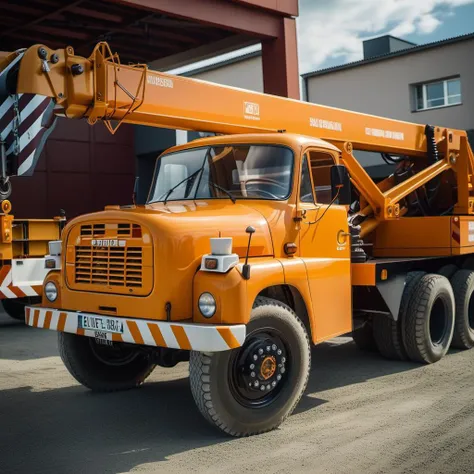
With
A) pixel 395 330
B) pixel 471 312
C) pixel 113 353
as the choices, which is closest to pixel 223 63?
pixel 471 312

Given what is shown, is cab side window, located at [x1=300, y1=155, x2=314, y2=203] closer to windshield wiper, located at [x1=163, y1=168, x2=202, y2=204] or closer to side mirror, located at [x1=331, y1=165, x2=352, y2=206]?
side mirror, located at [x1=331, y1=165, x2=352, y2=206]

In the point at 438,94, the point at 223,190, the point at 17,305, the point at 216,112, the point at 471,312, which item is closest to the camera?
the point at 223,190

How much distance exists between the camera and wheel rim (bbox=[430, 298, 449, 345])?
811 cm

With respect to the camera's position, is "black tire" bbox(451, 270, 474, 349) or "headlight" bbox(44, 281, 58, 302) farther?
"black tire" bbox(451, 270, 474, 349)

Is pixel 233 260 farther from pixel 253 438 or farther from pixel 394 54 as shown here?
pixel 394 54

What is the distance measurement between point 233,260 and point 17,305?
773 cm

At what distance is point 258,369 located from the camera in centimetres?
522

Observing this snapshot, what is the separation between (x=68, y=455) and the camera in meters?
4.76

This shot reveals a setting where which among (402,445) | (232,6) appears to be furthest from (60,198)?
(402,445)

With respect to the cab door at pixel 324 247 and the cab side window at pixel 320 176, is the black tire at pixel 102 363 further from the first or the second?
the cab side window at pixel 320 176

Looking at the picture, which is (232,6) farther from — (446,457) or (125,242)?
(446,457)

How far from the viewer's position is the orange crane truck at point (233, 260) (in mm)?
5078

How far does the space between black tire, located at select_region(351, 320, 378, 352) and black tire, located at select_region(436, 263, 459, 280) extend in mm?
1181

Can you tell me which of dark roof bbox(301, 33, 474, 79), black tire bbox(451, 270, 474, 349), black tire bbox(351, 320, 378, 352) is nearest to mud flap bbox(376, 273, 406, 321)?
black tire bbox(351, 320, 378, 352)
